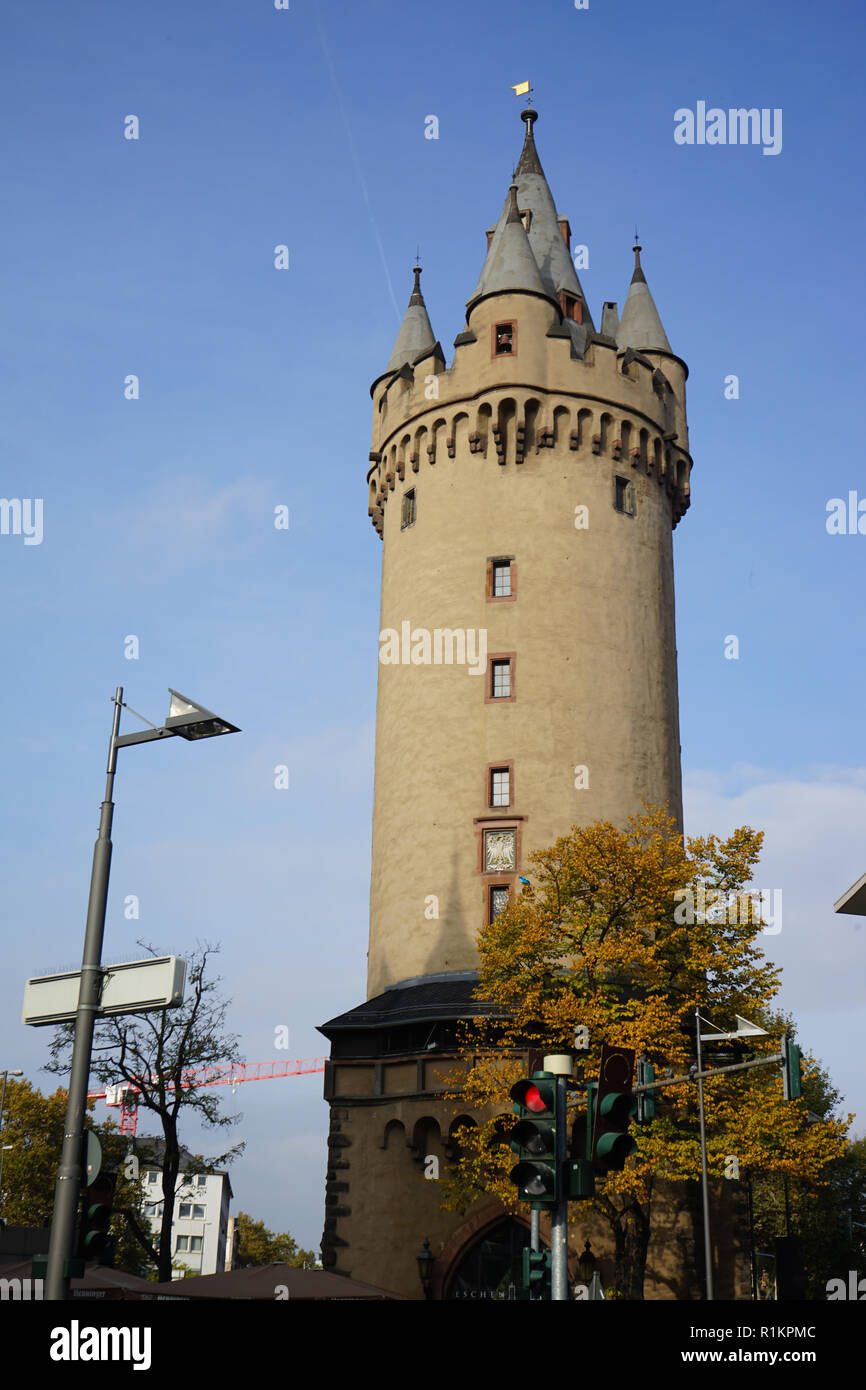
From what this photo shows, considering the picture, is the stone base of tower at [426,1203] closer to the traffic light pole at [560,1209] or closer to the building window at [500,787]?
the building window at [500,787]

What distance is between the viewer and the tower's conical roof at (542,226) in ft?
173

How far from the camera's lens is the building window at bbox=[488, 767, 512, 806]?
43562 millimetres

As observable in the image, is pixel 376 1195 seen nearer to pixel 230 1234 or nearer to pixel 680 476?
pixel 680 476

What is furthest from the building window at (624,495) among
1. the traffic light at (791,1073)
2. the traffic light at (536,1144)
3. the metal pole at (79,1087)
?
the traffic light at (536,1144)

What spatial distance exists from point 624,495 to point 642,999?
18.8 metres

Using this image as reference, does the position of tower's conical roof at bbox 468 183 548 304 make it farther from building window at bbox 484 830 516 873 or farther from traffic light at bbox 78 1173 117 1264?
traffic light at bbox 78 1173 117 1264

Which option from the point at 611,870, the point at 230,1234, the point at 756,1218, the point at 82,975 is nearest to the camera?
the point at 82,975

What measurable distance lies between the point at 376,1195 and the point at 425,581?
19.6 metres

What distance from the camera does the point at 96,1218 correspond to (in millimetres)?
13805

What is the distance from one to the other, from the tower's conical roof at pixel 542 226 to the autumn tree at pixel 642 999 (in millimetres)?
24645

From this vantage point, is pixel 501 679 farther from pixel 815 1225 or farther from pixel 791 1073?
pixel 815 1225

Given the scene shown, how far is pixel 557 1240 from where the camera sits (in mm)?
12375

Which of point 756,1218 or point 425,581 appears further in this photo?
point 756,1218
